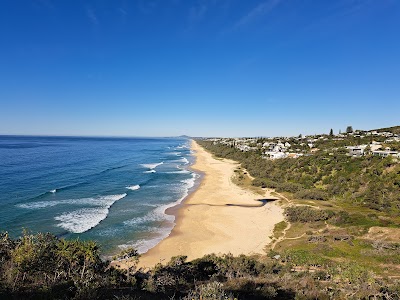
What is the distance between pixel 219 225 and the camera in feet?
99.2

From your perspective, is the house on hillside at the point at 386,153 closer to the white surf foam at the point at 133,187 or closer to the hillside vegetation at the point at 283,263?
the hillside vegetation at the point at 283,263

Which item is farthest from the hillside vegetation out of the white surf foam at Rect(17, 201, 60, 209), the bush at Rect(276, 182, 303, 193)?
the white surf foam at Rect(17, 201, 60, 209)

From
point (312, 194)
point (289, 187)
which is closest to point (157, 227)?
point (312, 194)

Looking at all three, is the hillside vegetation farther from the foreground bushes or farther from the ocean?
the ocean

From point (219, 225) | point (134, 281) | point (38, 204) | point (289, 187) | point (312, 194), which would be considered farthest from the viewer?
point (289, 187)

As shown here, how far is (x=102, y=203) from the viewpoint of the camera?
123ft

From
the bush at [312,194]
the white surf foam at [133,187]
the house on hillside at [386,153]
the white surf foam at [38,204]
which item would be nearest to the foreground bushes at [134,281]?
the white surf foam at [38,204]

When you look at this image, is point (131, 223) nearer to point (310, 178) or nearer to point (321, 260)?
point (321, 260)

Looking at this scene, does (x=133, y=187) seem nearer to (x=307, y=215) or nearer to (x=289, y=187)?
(x=289, y=187)

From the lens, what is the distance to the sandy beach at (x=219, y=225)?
23.3 meters

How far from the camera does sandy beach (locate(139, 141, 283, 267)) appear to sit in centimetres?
2333

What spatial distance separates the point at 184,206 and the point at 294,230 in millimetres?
16283

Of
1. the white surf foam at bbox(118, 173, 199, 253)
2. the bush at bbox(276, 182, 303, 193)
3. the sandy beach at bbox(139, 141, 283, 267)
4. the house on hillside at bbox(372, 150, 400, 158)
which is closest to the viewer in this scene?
the sandy beach at bbox(139, 141, 283, 267)

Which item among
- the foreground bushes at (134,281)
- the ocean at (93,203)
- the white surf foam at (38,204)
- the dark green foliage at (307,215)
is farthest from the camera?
the white surf foam at (38,204)
